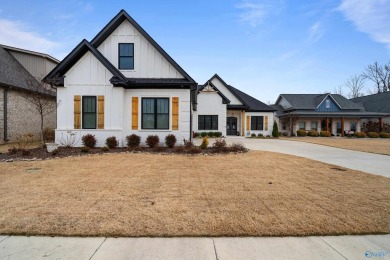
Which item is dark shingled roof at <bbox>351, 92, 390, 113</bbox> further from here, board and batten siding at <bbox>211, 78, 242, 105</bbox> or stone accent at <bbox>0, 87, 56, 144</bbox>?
stone accent at <bbox>0, 87, 56, 144</bbox>

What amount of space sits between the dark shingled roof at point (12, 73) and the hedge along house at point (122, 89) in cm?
459

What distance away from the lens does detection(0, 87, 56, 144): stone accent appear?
15977 millimetres

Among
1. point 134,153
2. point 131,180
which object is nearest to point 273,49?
point 134,153

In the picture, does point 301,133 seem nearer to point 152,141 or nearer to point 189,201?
point 152,141

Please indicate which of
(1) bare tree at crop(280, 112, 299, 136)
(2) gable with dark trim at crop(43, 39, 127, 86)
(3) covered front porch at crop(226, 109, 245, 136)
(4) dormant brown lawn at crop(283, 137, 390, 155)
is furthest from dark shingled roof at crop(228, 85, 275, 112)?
(2) gable with dark trim at crop(43, 39, 127, 86)

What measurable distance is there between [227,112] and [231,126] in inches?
80.6

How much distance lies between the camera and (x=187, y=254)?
2992 mm

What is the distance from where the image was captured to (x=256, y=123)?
30.2 metres

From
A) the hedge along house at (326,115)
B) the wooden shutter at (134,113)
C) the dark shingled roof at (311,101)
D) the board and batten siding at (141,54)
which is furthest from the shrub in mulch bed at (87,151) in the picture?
the dark shingled roof at (311,101)

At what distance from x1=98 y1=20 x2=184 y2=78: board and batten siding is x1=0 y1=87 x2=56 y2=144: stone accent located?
804cm

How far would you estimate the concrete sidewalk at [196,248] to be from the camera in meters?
2.97

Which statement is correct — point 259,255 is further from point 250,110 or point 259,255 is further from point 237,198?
point 250,110

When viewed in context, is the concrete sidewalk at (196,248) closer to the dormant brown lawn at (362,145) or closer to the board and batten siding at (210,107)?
the dormant brown lawn at (362,145)

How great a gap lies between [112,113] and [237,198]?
1047 centimetres
